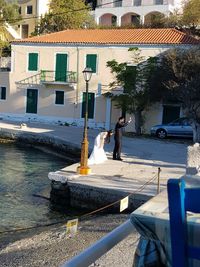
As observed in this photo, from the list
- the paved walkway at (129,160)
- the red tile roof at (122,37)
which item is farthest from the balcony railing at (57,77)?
the paved walkway at (129,160)

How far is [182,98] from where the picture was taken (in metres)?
24.8

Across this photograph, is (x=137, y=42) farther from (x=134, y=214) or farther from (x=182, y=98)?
(x=134, y=214)

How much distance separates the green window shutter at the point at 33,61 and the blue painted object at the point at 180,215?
103ft

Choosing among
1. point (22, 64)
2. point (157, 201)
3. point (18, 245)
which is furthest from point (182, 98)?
point (157, 201)

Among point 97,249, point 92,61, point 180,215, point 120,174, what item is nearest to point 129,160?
point 120,174

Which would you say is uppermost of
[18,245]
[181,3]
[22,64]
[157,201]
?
[181,3]

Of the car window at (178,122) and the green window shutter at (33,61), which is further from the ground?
the green window shutter at (33,61)

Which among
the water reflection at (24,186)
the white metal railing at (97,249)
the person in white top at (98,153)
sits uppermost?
the white metal railing at (97,249)

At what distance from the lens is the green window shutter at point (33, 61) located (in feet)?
107

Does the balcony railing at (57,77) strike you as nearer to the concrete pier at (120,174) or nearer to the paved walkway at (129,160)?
the paved walkway at (129,160)

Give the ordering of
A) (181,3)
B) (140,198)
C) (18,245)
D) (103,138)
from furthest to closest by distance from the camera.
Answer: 1. (181,3)
2. (103,138)
3. (140,198)
4. (18,245)

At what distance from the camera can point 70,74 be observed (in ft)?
104

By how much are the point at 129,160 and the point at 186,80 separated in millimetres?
8901

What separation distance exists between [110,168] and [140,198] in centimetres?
402
